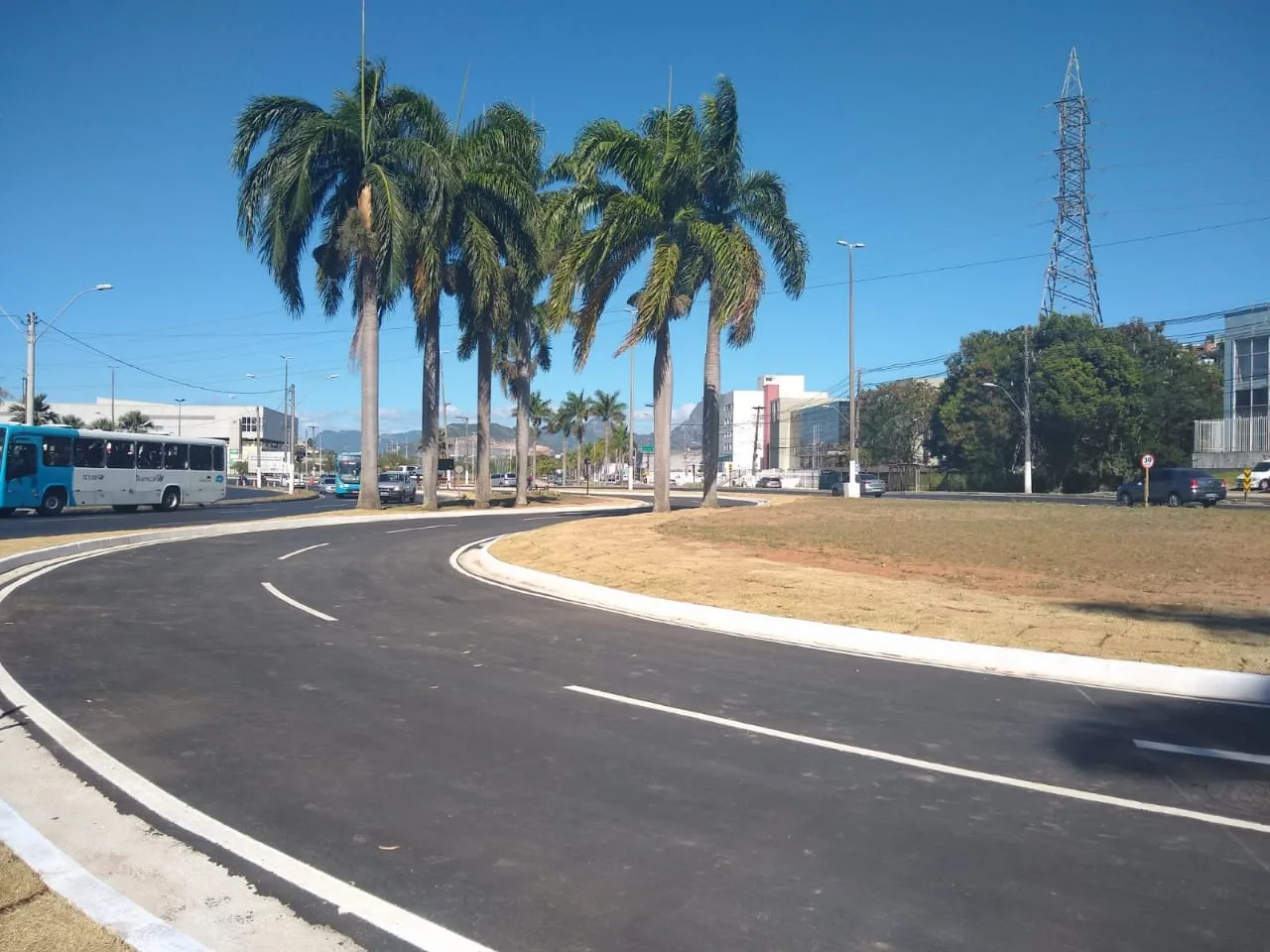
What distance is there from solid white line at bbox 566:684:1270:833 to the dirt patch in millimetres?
4378

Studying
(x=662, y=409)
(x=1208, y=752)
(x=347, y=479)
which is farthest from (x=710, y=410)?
(x=347, y=479)

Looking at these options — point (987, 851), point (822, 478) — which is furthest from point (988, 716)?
point (822, 478)

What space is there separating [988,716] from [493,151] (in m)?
31.4

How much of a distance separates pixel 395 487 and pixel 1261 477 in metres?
46.6

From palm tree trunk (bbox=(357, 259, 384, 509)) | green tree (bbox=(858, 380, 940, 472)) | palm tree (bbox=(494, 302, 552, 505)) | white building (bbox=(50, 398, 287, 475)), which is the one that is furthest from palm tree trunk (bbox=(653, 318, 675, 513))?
white building (bbox=(50, 398, 287, 475))

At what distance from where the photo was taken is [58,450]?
32281 millimetres

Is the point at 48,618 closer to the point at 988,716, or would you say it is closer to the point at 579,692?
the point at 579,692

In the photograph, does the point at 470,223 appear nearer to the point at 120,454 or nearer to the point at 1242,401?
the point at 120,454

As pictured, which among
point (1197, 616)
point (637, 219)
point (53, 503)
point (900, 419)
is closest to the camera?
point (1197, 616)

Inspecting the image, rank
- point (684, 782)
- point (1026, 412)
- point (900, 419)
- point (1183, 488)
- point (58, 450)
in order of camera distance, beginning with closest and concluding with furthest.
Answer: point (684, 782), point (58, 450), point (1183, 488), point (1026, 412), point (900, 419)

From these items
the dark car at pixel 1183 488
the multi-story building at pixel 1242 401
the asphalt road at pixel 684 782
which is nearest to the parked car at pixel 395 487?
the dark car at pixel 1183 488

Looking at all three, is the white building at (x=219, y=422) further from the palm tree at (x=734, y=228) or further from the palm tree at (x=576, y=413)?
the palm tree at (x=734, y=228)

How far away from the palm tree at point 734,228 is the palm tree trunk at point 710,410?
0.03 metres

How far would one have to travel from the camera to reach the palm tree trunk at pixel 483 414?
3780 centimetres
